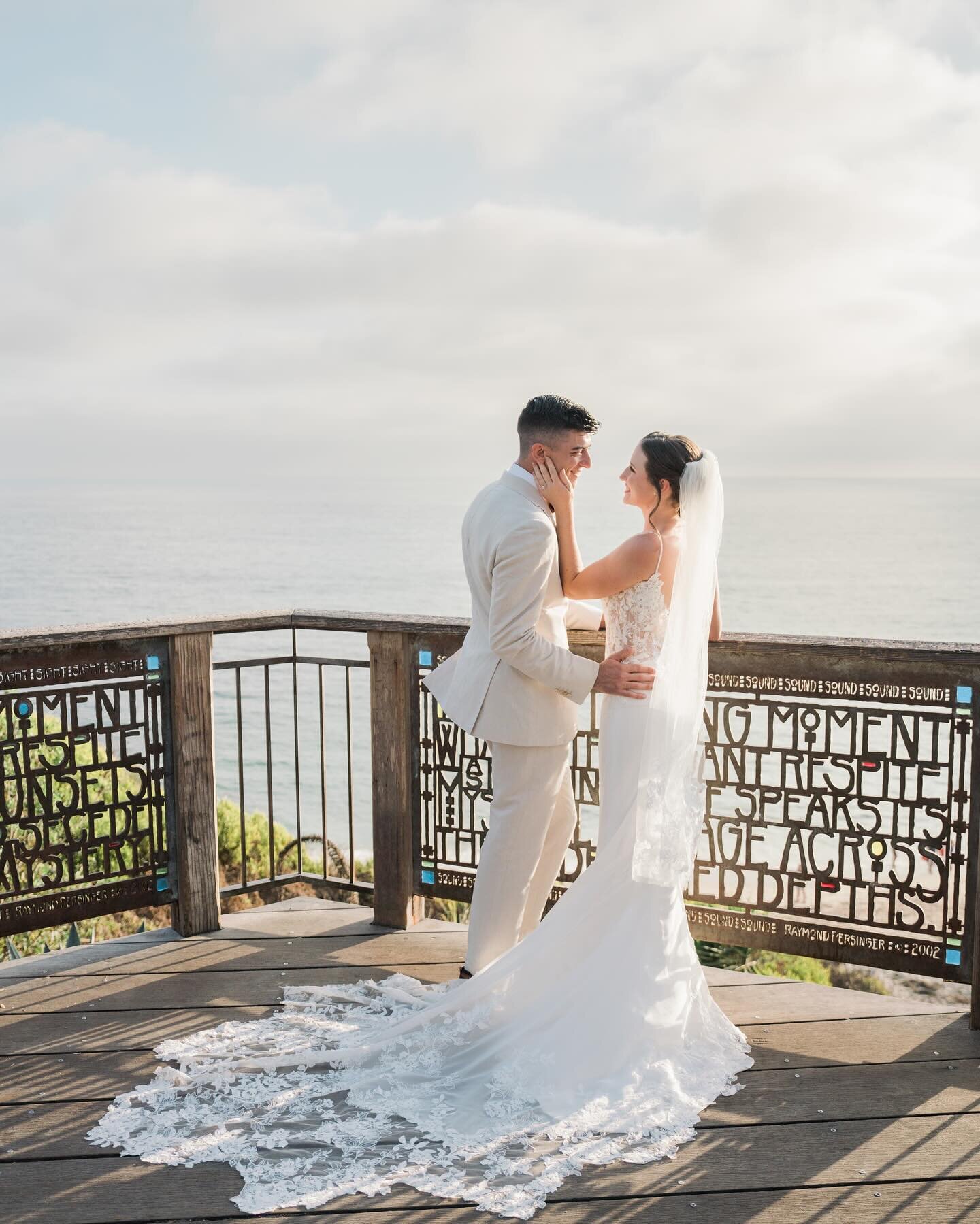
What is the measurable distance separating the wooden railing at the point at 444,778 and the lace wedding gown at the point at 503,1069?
24 cm

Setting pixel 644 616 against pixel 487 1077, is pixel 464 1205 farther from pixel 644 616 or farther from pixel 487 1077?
pixel 644 616

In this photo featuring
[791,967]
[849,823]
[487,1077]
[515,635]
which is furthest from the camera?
[791,967]

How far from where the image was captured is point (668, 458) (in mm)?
2947

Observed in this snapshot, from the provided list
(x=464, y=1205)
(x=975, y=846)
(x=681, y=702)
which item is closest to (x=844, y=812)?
(x=975, y=846)

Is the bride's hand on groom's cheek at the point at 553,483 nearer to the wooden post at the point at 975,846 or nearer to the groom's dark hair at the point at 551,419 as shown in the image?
the groom's dark hair at the point at 551,419

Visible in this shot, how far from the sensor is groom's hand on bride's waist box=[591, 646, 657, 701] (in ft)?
9.84

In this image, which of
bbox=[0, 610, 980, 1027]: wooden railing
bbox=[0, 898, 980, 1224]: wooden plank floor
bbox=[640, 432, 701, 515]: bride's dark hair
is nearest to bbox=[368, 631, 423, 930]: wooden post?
bbox=[0, 610, 980, 1027]: wooden railing

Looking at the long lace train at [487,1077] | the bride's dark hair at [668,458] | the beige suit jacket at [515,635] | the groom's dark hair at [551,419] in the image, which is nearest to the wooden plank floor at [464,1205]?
the long lace train at [487,1077]

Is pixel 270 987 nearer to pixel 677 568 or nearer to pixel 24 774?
pixel 24 774

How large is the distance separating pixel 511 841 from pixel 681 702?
2.22 feet

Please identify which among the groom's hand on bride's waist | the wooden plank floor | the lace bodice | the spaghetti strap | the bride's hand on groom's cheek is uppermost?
the bride's hand on groom's cheek

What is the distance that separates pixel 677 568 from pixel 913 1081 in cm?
153

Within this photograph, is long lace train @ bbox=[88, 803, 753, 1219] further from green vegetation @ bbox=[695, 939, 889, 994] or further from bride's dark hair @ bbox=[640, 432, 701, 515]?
green vegetation @ bbox=[695, 939, 889, 994]

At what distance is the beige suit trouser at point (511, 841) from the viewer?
10.3 feet
